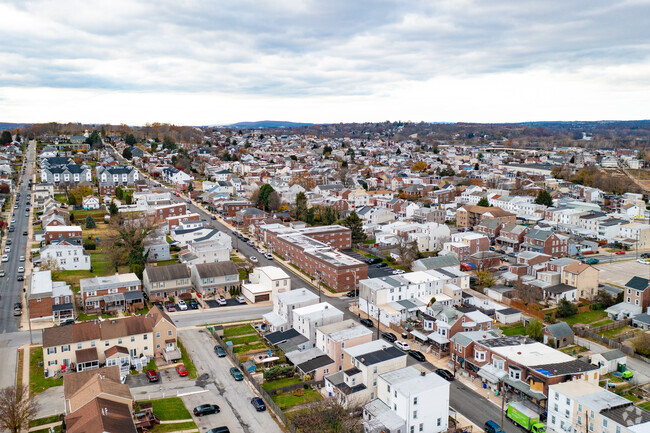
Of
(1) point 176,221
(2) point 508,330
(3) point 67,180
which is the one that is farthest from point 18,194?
(2) point 508,330

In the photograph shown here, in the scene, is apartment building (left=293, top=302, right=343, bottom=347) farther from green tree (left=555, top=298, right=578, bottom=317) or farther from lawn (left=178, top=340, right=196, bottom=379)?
green tree (left=555, top=298, right=578, bottom=317)

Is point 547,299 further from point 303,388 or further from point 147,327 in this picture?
point 147,327

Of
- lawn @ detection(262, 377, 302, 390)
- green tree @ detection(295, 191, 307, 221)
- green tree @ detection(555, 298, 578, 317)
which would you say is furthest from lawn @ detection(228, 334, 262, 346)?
green tree @ detection(295, 191, 307, 221)

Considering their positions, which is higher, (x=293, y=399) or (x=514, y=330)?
(x=293, y=399)

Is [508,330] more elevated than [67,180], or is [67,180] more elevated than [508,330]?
[67,180]

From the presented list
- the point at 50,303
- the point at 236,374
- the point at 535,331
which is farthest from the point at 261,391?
the point at 50,303

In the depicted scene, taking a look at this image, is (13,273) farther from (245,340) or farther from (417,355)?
(417,355)
